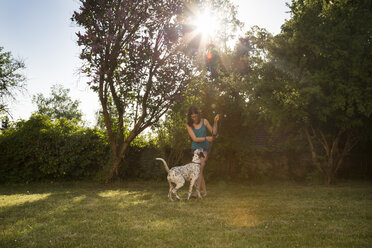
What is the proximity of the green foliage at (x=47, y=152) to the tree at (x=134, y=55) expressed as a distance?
2.13 metres

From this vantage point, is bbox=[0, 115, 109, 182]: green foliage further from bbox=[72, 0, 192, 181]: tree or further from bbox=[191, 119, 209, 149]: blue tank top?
bbox=[191, 119, 209, 149]: blue tank top

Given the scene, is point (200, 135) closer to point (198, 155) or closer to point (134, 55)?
point (198, 155)

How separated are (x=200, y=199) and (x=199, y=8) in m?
9.40

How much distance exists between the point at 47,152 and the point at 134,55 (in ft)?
22.8

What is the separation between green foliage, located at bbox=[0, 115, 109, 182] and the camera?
1471cm

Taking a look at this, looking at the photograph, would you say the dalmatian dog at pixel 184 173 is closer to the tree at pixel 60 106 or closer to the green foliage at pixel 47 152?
the green foliage at pixel 47 152

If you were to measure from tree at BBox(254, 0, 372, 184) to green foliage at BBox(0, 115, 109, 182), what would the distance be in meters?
8.78

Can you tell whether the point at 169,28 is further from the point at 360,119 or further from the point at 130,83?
the point at 360,119

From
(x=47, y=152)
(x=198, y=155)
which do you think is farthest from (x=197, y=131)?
(x=47, y=152)

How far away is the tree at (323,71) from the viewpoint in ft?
36.0

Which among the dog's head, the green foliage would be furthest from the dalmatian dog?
the green foliage

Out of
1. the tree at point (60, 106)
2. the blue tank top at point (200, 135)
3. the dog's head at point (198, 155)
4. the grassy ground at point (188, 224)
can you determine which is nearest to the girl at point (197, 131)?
the blue tank top at point (200, 135)

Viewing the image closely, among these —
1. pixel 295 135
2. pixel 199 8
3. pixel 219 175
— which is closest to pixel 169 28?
pixel 199 8

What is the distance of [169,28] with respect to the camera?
492 inches
